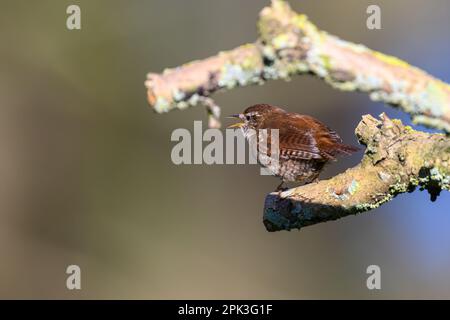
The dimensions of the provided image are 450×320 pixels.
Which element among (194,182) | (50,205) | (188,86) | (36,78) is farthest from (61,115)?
(188,86)

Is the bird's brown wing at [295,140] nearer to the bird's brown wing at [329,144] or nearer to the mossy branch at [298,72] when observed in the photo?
the bird's brown wing at [329,144]

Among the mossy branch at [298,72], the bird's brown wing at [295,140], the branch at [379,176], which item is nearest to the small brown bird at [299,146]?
the bird's brown wing at [295,140]

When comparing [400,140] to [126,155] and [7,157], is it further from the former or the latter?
[7,157]

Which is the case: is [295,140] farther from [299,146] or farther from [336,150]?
[336,150]

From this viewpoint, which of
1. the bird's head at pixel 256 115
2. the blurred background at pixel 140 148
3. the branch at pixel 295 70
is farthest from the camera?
the blurred background at pixel 140 148

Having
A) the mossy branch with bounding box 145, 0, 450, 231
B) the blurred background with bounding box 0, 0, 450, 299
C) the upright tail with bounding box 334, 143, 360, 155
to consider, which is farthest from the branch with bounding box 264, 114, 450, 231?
the blurred background with bounding box 0, 0, 450, 299

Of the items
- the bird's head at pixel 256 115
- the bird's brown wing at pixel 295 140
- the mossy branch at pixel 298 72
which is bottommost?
the mossy branch at pixel 298 72

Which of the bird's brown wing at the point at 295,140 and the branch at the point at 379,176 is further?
the bird's brown wing at the point at 295,140
